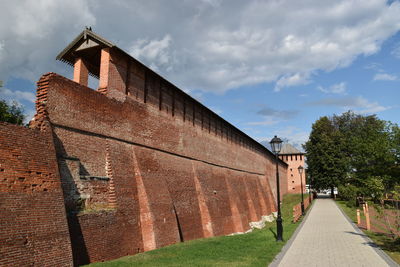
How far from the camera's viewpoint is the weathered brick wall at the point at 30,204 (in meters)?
6.22

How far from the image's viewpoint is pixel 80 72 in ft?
40.7

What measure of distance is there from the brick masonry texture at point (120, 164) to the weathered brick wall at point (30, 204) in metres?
0.03

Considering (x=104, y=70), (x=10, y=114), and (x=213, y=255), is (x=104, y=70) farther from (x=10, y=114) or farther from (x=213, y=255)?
(x=10, y=114)

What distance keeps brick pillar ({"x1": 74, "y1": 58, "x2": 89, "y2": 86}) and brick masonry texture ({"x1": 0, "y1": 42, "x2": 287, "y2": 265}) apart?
0.13ft

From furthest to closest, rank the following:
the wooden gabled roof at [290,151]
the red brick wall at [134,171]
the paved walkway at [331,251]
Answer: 1. the wooden gabled roof at [290,151]
2. the red brick wall at [134,171]
3. the paved walkway at [331,251]

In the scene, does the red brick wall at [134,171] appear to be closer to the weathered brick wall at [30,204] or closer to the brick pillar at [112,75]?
the brick pillar at [112,75]

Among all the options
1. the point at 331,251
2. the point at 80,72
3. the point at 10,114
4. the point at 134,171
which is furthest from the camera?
the point at 10,114

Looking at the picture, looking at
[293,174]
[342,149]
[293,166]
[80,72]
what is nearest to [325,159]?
[342,149]

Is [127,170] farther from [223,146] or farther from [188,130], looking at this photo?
A: [223,146]

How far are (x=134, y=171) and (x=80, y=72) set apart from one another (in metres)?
4.68

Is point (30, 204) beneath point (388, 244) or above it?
above

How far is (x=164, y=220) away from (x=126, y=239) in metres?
2.18

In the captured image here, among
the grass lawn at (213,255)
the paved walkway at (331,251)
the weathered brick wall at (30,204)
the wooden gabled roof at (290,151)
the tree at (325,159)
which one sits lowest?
the paved walkway at (331,251)

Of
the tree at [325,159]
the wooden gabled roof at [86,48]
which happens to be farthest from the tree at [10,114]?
the tree at [325,159]
